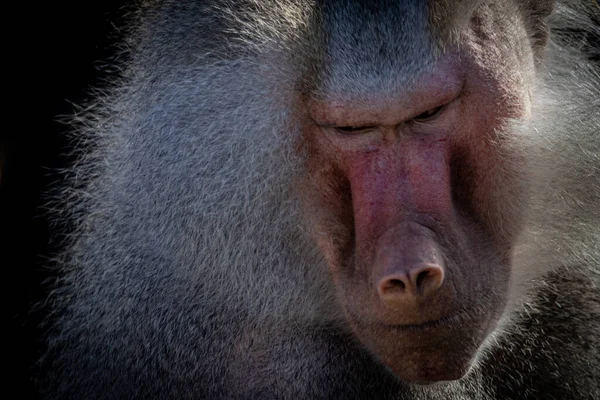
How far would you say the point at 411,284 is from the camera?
203cm

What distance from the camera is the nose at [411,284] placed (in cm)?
201

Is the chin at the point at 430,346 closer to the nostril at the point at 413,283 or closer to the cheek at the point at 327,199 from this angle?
the nostril at the point at 413,283

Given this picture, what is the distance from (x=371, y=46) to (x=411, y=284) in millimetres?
655

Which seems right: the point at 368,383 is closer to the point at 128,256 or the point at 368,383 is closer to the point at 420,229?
the point at 420,229

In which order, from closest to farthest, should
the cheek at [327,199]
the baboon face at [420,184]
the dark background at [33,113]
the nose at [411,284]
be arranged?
the nose at [411,284] < the baboon face at [420,184] < the cheek at [327,199] < the dark background at [33,113]

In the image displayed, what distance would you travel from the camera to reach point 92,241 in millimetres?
2752

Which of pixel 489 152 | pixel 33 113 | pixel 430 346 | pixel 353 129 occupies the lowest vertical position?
pixel 33 113

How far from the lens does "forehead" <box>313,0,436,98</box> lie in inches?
86.0

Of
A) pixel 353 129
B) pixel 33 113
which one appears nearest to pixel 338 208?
pixel 353 129

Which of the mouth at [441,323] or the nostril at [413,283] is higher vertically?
the nostril at [413,283]

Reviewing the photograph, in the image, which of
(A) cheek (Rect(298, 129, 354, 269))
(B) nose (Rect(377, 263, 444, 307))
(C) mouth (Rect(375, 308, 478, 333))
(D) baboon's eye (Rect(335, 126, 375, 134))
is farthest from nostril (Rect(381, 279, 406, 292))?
(D) baboon's eye (Rect(335, 126, 375, 134))

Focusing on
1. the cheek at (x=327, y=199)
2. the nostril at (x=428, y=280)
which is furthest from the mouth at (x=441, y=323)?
the cheek at (x=327, y=199)

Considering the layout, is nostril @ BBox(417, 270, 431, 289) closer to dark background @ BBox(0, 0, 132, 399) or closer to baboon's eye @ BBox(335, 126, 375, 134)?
baboon's eye @ BBox(335, 126, 375, 134)

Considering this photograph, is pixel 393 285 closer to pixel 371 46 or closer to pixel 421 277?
pixel 421 277
